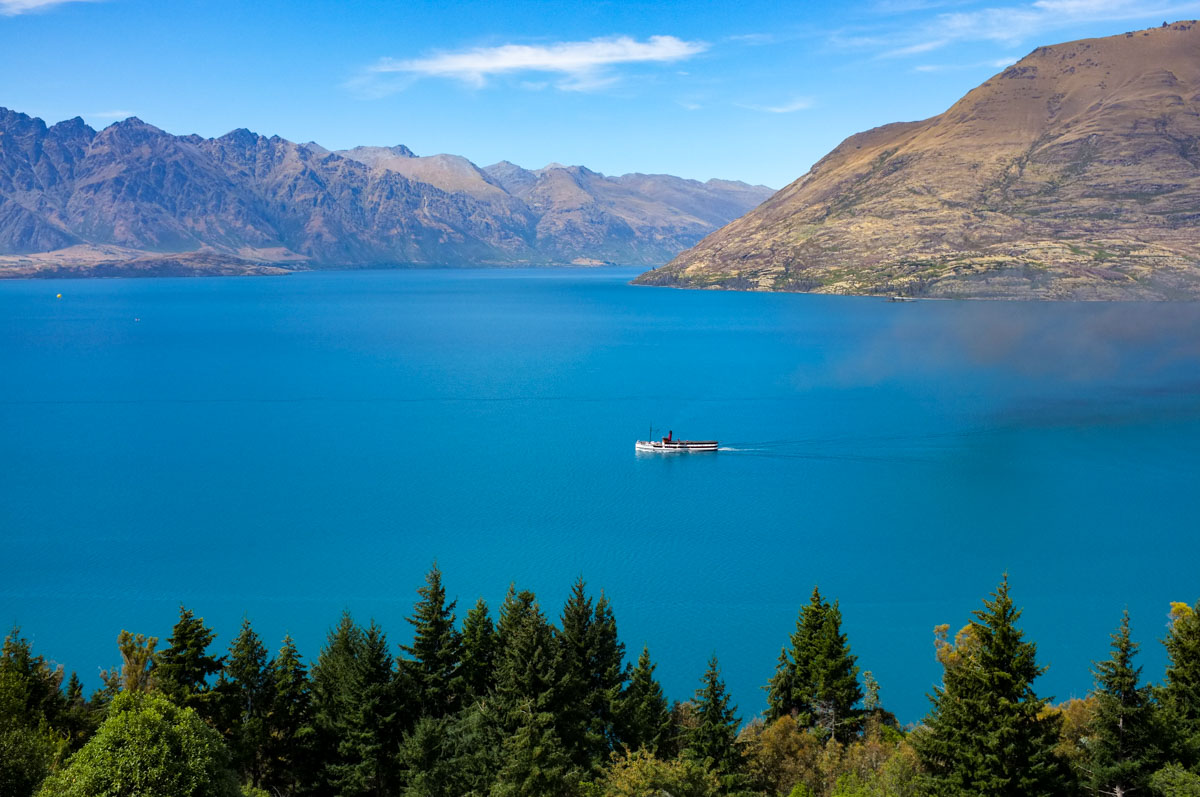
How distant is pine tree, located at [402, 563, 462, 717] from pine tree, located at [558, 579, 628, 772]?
16.9 ft

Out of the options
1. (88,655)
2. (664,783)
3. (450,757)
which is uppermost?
(664,783)

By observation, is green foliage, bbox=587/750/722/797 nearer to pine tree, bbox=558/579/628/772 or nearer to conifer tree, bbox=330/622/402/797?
pine tree, bbox=558/579/628/772

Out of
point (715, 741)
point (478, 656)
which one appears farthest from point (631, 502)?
point (715, 741)

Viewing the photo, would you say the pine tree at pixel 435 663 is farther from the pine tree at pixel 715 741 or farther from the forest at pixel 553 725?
the pine tree at pixel 715 741

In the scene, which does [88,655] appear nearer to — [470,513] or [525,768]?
[470,513]

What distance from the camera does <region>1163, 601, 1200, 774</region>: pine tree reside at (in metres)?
29.9

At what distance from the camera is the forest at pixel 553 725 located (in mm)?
27688

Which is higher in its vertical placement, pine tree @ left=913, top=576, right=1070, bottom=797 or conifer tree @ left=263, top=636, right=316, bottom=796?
pine tree @ left=913, top=576, right=1070, bottom=797

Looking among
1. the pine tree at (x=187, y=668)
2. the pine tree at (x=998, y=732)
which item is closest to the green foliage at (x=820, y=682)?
the pine tree at (x=998, y=732)

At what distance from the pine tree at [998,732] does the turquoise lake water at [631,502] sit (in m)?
21.5

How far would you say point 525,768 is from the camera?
1208 inches

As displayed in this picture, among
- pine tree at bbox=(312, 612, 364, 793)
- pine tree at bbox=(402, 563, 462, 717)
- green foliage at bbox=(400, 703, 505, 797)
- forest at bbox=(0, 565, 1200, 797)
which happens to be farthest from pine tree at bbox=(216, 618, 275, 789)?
green foliage at bbox=(400, 703, 505, 797)

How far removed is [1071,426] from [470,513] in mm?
78512

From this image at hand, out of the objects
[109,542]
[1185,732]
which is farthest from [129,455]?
[1185,732]
